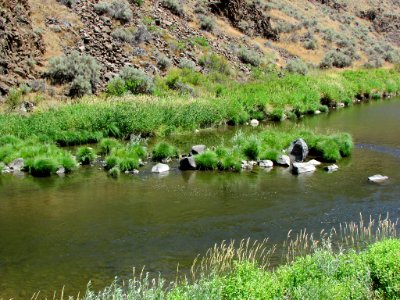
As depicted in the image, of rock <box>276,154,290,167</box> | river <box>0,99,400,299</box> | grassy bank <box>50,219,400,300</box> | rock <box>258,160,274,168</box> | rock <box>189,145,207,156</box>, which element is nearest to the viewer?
grassy bank <box>50,219,400,300</box>

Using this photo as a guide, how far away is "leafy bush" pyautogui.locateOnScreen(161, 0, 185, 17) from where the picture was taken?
54562mm

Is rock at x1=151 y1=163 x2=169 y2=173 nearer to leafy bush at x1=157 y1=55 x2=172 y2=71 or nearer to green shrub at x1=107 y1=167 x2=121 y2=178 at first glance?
green shrub at x1=107 y1=167 x2=121 y2=178

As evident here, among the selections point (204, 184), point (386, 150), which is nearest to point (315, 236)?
point (204, 184)

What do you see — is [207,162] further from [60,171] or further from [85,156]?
[60,171]

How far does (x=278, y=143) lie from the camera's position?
87.9 ft

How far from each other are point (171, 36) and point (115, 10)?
5.47 m

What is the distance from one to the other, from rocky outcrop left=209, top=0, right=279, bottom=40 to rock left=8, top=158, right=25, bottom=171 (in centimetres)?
4173

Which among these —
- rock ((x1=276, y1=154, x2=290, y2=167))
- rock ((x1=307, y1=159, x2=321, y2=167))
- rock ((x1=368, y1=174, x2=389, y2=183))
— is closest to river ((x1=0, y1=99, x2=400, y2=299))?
rock ((x1=368, y1=174, x2=389, y2=183))

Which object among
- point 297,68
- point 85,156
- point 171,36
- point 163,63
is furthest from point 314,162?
point 297,68

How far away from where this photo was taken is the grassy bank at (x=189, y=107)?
29172 millimetres

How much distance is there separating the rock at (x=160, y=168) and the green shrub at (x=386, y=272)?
13.7m

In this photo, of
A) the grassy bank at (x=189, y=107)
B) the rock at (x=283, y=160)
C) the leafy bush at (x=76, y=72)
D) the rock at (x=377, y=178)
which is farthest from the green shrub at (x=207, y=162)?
the leafy bush at (x=76, y=72)

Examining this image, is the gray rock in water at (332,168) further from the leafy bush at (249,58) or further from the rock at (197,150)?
the leafy bush at (249,58)

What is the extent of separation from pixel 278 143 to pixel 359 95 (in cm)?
2748
